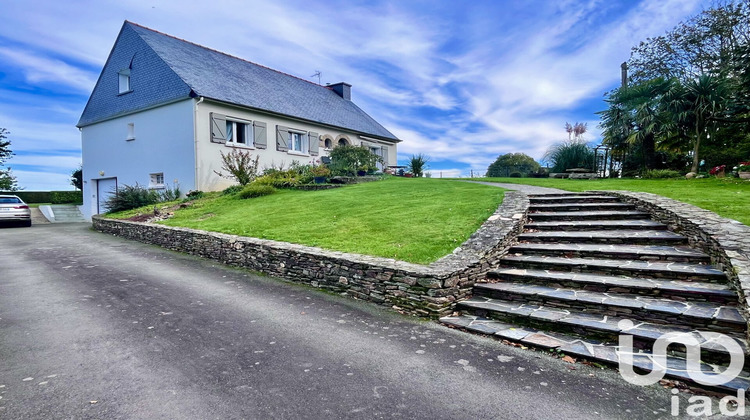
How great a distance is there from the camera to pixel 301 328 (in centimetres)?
452

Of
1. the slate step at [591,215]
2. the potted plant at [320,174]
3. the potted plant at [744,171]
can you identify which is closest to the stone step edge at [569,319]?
the slate step at [591,215]

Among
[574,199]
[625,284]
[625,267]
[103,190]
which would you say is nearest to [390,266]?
[625,284]

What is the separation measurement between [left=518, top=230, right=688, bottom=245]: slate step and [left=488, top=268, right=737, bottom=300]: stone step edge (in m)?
1.35

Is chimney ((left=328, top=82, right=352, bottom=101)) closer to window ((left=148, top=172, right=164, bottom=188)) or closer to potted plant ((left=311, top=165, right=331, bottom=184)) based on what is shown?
potted plant ((left=311, top=165, right=331, bottom=184))

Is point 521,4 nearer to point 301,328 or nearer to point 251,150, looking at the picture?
point 301,328

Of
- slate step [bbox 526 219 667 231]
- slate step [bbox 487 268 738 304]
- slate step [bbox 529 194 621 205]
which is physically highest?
slate step [bbox 529 194 621 205]

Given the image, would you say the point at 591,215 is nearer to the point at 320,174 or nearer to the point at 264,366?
the point at 264,366

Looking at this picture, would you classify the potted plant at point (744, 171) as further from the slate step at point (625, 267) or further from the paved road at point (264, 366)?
the paved road at point (264, 366)

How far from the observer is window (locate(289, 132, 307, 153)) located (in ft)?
68.7

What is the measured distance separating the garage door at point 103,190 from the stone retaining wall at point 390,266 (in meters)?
15.4

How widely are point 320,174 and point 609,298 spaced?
46.3ft

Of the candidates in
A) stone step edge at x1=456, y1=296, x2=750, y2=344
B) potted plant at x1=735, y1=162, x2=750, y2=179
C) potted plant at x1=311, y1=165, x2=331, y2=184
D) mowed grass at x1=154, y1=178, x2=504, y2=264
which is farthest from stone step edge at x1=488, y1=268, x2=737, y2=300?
potted plant at x1=311, y1=165, x2=331, y2=184

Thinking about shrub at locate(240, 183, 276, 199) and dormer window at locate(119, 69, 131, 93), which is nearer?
shrub at locate(240, 183, 276, 199)

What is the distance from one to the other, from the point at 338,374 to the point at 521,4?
10.2 m
